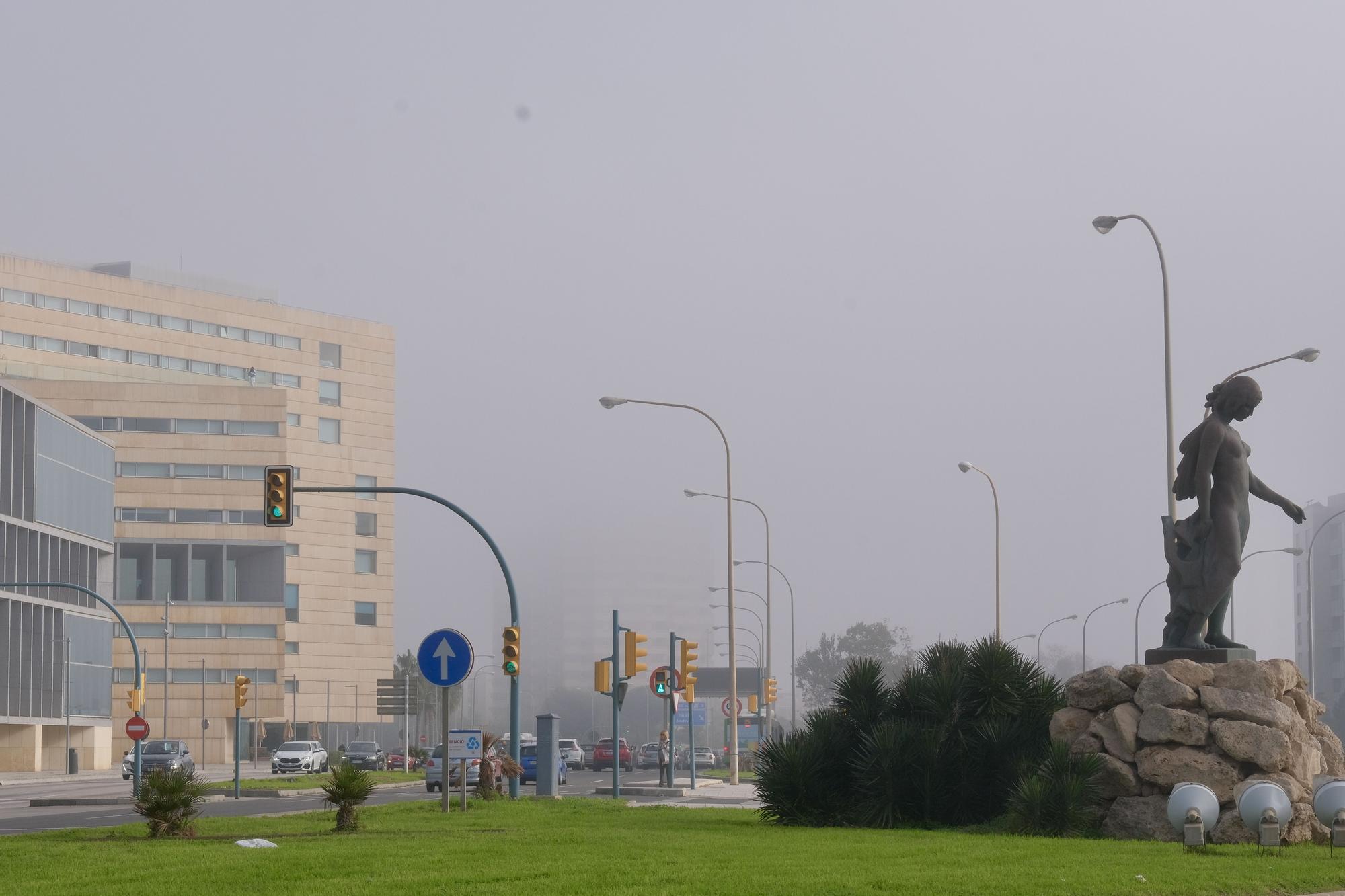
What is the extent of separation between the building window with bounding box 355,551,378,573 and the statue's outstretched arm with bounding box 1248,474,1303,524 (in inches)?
4019

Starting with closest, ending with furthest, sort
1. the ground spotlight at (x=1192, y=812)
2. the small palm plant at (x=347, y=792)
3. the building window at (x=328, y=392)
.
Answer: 1. the ground spotlight at (x=1192, y=812)
2. the small palm plant at (x=347, y=792)
3. the building window at (x=328, y=392)

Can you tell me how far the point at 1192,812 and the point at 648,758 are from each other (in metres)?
64.0

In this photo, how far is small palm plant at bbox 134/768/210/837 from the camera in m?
19.8

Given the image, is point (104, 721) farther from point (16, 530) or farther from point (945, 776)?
point (945, 776)

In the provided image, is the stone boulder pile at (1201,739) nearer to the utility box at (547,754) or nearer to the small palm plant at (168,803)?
the small palm plant at (168,803)

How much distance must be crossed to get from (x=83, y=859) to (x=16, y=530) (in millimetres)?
61845

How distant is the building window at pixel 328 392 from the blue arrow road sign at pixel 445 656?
102559 mm

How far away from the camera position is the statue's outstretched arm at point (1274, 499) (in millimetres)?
21656

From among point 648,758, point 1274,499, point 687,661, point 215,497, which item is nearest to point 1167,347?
point 1274,499

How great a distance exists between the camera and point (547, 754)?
1347 inches

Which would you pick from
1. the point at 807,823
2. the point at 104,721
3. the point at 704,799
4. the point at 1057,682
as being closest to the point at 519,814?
the point at 807,823

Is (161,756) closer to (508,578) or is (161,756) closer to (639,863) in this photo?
(508,578)

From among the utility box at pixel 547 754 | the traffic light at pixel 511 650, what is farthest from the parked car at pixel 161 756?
the traffic light at pixel 511 650

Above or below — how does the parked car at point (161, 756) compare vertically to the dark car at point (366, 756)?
above
